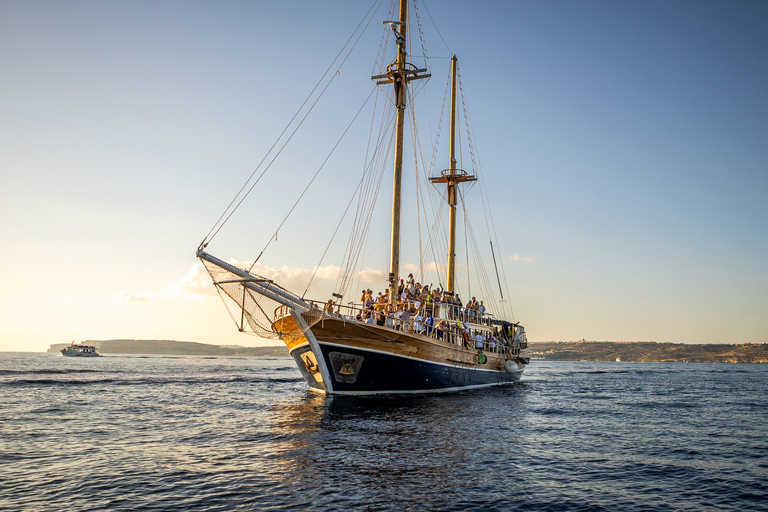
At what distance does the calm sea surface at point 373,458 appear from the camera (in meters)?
9.20

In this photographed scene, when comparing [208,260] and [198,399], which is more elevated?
[208,260]

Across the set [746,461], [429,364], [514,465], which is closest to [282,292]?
[429,364]

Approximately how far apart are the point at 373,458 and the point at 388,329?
10.5 meters

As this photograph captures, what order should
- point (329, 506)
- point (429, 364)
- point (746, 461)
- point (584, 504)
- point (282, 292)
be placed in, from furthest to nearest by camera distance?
1. point (429, 364)
2. point (282, 292)
3. point (746, 461)
4. point (584, 504)
5. point (329, 506)

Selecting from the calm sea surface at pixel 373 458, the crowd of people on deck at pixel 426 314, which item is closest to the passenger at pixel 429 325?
the crowd of people on deck at pixel 426 314

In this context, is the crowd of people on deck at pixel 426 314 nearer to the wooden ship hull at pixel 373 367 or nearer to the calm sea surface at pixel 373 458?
the wooden ship hull at pixel 373 367

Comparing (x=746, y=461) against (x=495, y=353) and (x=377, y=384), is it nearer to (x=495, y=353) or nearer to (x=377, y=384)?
(x=377, y=384)

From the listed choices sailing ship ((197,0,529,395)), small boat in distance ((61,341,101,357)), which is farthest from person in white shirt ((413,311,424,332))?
small boat in distance ((61,341,101,357))

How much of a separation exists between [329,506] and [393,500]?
125cm

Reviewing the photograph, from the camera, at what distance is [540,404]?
87.7ft

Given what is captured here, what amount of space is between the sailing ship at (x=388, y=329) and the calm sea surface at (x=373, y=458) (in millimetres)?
1844

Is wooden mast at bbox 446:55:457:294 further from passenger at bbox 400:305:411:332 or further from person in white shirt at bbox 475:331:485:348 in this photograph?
passenger at bbox 400:305:411:332

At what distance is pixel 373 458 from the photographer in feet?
39.7

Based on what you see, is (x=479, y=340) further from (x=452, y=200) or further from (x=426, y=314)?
(x=452, y=200)
